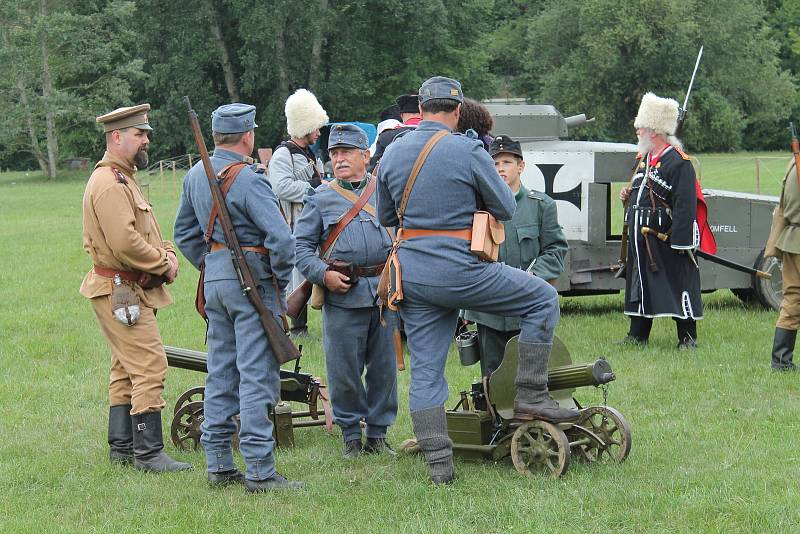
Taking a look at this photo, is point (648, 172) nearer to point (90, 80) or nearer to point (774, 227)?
point (774, 227)

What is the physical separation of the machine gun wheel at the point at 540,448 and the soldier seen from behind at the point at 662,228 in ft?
13.7

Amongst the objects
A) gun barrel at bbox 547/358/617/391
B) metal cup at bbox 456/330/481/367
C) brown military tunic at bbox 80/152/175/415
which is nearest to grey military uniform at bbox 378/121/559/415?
gun barrel at bbox 547/358/617/391

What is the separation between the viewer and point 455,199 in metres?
5.73

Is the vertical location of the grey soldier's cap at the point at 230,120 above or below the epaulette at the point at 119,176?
above

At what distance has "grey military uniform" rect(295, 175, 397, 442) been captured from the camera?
21.9 feet

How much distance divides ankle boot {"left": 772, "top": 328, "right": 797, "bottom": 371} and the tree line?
150 feet

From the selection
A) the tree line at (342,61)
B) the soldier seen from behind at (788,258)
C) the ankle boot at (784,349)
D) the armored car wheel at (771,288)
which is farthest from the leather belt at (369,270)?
the tree line at (342,61)

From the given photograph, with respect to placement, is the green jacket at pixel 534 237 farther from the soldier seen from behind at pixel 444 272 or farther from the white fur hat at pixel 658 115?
the white fur hat at pixel 658 115

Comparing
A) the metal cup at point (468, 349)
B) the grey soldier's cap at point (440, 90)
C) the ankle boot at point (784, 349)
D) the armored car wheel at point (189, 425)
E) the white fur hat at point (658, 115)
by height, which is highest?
the grey soldier's cap at point (440, 90)

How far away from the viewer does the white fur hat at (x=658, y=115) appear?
968cm

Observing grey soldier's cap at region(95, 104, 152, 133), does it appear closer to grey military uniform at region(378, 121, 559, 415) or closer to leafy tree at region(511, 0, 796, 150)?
grey military uniform at region(378, 121, 559, 415)

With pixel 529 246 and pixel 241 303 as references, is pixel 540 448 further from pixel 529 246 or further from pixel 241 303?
pixel 241 303

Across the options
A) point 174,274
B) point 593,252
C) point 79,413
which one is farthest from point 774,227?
point 79,413

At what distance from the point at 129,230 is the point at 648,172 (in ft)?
17.1
